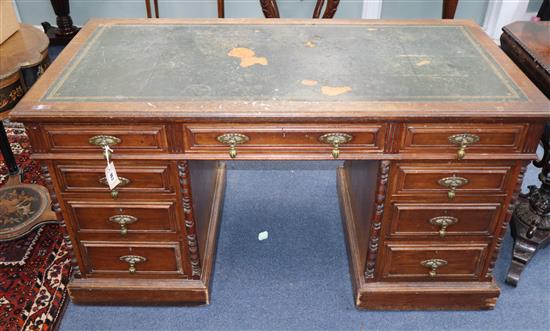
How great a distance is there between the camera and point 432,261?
7.04 feet

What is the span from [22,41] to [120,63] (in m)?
0.76

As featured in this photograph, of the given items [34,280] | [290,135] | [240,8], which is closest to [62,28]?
[240,8]

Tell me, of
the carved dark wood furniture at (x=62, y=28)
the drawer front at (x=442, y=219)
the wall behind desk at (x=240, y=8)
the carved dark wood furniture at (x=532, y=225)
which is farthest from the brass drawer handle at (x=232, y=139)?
the carved dark wood furniture at (x=62, y=28)

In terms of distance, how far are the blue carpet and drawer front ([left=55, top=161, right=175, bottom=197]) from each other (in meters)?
0.66

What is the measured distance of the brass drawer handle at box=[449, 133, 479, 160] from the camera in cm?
178

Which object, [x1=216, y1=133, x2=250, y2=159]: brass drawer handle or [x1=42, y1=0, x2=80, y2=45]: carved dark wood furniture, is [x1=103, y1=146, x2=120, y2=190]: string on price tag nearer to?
[x1=216, y1=133, x2=250, y2=159]: brass drawer handle

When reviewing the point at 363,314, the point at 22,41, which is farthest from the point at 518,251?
the point at 22,41

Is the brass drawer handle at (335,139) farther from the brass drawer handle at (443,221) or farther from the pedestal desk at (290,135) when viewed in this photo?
the brass drawer handle at (443,221)

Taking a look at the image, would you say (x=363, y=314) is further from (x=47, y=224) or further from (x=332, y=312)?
(x=47, y=224)

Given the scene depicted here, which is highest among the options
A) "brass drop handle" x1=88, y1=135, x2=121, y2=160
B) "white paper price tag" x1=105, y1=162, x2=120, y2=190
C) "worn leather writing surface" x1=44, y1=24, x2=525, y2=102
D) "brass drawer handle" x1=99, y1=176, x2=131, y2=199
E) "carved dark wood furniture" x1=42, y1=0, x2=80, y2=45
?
"worn leather writing surface" x1=44, y1=24, x2=525, y2=102

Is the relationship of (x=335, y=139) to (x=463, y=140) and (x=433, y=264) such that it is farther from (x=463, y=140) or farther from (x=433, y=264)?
(x=433, y=264)

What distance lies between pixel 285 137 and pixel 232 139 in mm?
187

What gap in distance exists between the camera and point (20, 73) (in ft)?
7.12

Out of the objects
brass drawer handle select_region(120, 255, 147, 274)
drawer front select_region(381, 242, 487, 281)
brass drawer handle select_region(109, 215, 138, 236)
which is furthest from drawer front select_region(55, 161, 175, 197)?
drawer front select_region(381, 242, 487, 281)
